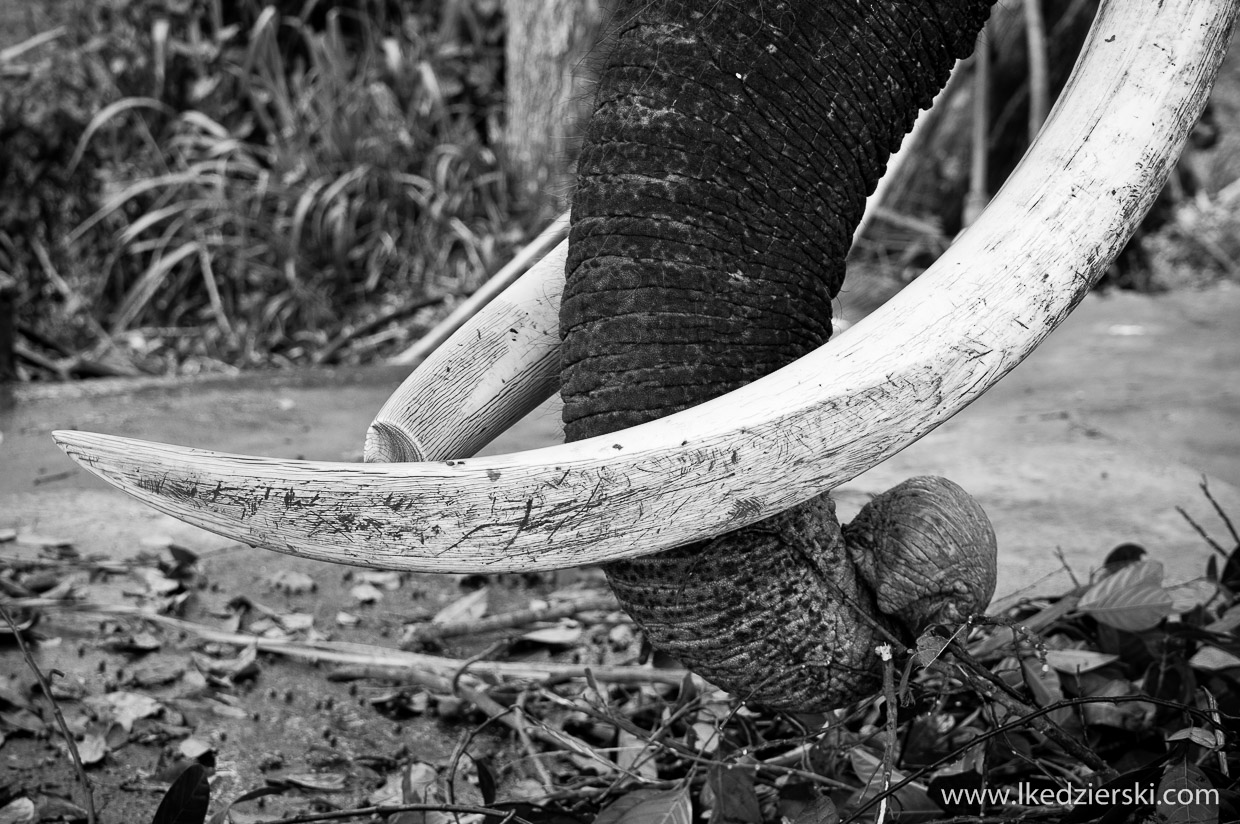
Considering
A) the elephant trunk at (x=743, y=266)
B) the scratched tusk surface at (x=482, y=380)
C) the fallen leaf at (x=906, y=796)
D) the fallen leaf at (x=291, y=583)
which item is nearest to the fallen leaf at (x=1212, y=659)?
the fallen leaf at (x=906, y=796)

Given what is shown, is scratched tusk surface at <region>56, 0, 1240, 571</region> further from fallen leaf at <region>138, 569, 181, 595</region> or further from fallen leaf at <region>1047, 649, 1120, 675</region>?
fallen leaf at <region>138, 569, 181, 595</region>

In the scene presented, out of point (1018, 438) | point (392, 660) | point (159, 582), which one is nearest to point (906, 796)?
point (392, 660)

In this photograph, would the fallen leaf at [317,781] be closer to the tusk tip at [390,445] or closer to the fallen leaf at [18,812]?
the fallen leaf at [18,812]

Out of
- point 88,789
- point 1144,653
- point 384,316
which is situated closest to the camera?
point 88,789

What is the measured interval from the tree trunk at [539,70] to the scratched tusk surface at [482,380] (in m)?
3.80

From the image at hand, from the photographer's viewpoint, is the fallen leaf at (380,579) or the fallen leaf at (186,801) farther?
the fallen leaf at (380,579)

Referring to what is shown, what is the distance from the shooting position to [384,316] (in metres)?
4.83

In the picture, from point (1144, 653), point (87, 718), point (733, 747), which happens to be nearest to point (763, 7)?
point (733, 747)

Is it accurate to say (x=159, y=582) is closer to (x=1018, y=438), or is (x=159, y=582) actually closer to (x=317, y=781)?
(x=317, y=781)

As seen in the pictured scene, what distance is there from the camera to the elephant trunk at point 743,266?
3.45 ft

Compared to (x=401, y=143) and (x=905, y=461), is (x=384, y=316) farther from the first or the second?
(x=905, y=461)

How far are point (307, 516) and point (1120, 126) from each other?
0.79m

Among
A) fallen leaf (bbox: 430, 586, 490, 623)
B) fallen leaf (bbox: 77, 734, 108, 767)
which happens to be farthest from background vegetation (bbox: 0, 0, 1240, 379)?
fallen leaf (bbox: 77, 734, 108, 767)

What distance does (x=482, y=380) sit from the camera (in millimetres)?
1309
